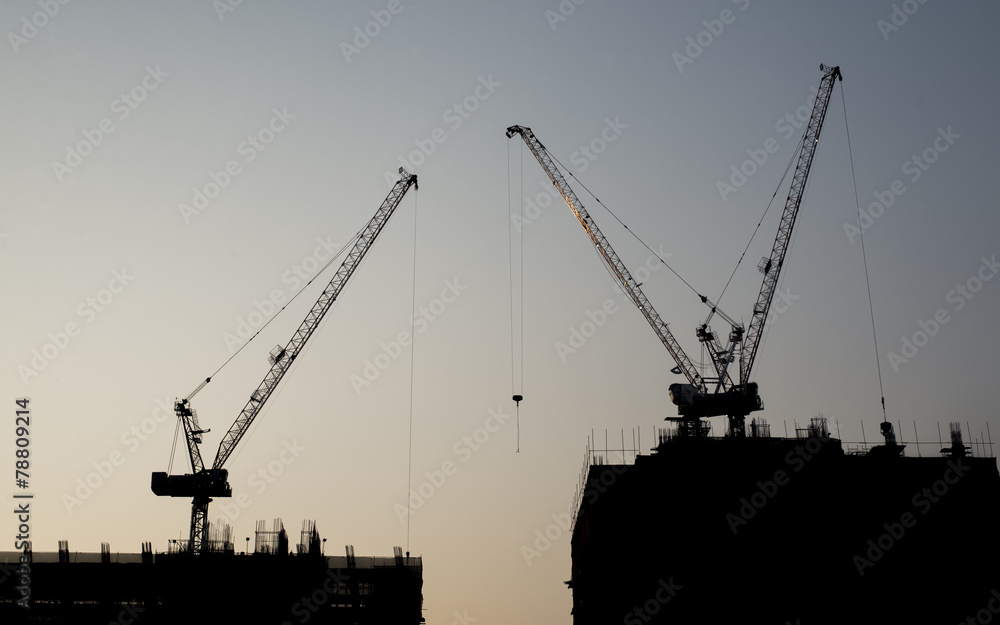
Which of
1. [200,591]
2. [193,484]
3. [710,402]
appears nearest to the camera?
[200,591]

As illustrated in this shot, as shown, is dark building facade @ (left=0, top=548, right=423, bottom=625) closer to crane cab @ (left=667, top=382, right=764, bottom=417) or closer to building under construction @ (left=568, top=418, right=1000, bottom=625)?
building under construction @ (left=568, top=418, right=1000, bottom=625)

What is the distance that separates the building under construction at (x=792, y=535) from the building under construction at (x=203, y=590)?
72.3 ft

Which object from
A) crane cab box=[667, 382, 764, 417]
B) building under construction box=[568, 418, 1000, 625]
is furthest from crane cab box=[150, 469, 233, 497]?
crane cab box=[667, 382, 764, 417]

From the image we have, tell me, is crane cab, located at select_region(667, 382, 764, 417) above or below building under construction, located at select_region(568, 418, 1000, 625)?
above

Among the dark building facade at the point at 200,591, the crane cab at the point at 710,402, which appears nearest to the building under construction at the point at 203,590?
the dark building facade at the point at 200,591

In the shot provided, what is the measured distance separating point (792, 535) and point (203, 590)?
56112mm

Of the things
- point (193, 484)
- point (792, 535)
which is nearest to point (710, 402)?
point (792, 535)

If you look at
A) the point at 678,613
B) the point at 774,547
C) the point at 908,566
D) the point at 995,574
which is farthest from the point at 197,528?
the point at 995,574

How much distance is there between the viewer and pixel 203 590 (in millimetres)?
86125

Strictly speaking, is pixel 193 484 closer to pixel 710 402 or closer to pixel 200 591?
pixel 200 591

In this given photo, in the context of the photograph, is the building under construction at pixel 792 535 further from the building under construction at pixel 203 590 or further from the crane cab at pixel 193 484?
the crane cab at pixel 193 484

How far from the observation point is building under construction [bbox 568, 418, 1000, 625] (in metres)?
88.8

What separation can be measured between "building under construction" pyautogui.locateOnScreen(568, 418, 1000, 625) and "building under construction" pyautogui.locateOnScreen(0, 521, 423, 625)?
72.3 ft

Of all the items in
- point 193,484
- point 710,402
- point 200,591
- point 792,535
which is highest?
point 710,402
